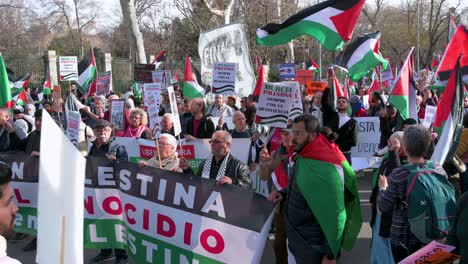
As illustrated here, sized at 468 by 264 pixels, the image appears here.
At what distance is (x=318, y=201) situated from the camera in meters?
3.68

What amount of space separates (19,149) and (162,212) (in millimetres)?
3329

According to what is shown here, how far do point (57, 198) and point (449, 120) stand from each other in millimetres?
3384

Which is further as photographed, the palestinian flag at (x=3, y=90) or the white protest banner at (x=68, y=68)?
the white protest banner at (x=68, y=68)

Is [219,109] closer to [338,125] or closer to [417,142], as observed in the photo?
[338,125]

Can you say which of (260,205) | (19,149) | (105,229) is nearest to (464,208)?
(260,205)

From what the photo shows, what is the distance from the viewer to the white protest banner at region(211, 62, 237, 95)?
37.3 ft

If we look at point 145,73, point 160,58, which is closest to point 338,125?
point 145,73

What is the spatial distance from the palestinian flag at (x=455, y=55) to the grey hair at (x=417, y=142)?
8.32 ft

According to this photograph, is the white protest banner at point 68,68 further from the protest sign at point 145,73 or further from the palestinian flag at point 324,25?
the palestinian flag at point 324,25

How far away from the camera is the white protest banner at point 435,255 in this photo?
2.92 metres

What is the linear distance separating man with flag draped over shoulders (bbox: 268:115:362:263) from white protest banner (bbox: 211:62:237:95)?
24.4 feet

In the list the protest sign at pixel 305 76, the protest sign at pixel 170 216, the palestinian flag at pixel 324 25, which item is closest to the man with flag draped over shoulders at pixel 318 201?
the protest sign at pixel 170 216

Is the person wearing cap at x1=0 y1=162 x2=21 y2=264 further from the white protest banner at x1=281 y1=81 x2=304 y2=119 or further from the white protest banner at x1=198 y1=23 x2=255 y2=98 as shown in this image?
the white protest banner at x1=198 y1=23 x2=255 y2=98

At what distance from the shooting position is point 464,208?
2.93m
